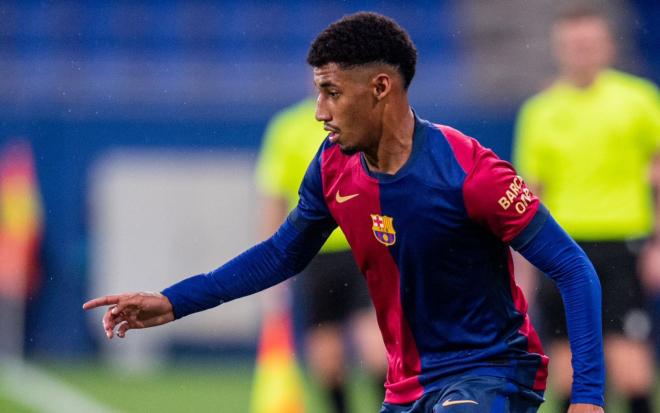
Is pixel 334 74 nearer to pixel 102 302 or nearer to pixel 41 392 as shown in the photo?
pixel 102 302

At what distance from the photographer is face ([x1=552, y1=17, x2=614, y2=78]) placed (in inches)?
304

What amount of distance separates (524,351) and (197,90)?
36.4ft

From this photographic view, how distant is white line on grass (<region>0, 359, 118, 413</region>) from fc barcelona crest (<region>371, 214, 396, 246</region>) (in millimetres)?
6504

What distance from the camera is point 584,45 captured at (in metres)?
7.78

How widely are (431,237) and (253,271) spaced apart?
0.77 meters

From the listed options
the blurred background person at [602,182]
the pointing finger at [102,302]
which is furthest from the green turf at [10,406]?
the pointing finger at [102,302]

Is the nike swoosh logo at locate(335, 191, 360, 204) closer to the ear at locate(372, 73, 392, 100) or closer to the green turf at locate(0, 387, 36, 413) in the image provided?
the ear at locate(372, 73, 392, 100)

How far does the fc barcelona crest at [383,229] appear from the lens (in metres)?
4.71

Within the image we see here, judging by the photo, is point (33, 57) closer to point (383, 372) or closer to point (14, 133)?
point (14, 133)

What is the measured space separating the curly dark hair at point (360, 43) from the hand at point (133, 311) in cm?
99

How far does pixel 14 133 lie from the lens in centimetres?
1459

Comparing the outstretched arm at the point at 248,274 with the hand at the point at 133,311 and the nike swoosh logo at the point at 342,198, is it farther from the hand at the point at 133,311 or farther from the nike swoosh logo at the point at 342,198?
the nike swoosh logo at the point at 342,198

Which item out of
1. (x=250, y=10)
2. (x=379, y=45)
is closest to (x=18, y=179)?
(x=250, y=10)

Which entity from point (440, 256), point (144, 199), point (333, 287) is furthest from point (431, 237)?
point (144, 199)
